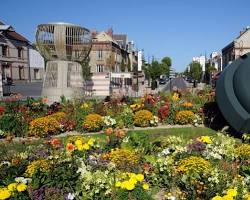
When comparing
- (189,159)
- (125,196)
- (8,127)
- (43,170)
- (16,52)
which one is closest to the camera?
(125,196)

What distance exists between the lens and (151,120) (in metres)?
12.7

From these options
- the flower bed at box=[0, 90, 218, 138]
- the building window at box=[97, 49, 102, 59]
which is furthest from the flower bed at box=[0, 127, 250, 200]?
the building window at box=[97, 49, 102, 59]

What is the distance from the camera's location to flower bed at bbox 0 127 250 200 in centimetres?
468

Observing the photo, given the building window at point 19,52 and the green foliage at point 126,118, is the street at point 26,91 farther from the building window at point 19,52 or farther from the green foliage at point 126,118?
the green foliage at point 126,118

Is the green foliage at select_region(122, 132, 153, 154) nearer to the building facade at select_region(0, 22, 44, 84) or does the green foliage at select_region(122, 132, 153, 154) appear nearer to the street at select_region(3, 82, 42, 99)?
the street at select_region(3, 82, 42, 99)

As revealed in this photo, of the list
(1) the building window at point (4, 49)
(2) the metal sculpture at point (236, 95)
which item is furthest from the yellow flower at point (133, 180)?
(1) the building window at point (4, 49)

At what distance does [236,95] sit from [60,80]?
13261 mm

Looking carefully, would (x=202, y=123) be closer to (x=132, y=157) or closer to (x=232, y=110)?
(x=232, y=110)

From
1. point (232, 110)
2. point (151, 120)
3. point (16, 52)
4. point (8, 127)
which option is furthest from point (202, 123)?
point (16, 52)

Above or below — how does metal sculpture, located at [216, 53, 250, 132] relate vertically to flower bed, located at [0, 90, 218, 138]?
above

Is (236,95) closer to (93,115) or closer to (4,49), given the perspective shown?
(93,115)

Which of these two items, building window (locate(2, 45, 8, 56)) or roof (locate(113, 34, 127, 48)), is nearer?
building window (locate(2, 45, 8, 56))

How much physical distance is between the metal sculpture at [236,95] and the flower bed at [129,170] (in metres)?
2.61

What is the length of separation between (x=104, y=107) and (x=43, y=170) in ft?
29.3
